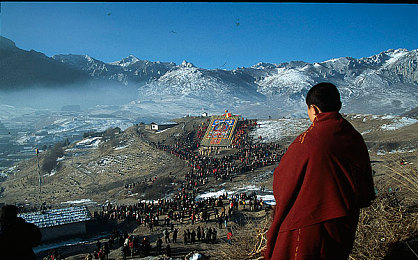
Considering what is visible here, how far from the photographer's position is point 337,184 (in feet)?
6.51

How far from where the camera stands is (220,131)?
172 ft

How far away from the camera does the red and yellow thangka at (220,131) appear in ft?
161

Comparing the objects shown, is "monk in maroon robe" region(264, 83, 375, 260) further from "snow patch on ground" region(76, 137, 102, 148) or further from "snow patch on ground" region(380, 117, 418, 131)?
"snow patch on ground" region(76, 137, 102, 148)

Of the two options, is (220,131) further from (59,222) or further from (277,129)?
(59,222)

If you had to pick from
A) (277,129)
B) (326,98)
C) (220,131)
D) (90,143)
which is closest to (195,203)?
(326,98)

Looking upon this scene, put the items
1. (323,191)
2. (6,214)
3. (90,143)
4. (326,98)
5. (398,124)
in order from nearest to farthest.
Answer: (323,191), (326,98), (6,214), (398,124), (90,143)

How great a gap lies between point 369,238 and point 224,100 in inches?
6752

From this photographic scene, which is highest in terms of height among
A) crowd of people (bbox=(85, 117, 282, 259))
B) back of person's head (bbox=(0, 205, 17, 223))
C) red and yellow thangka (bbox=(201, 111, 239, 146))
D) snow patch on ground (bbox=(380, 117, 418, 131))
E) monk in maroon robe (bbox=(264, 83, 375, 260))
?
monk in maroon robe (bbox=(264, 83, 375, 260))

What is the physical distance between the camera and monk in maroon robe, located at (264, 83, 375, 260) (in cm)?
199

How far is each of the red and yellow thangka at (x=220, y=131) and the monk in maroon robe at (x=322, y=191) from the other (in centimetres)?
4563

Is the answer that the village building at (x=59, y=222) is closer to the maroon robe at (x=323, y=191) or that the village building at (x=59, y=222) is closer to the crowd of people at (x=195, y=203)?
the crowd of people at (x=195, y=203)

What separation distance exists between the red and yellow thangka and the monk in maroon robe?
150ft

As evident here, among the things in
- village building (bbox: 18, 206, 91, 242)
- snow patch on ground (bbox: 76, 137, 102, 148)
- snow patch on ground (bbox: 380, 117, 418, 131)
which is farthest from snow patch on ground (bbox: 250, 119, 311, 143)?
snow patch on ground (bbox: 76, 137, 102, 148)

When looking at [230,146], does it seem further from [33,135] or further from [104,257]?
[33,135]
